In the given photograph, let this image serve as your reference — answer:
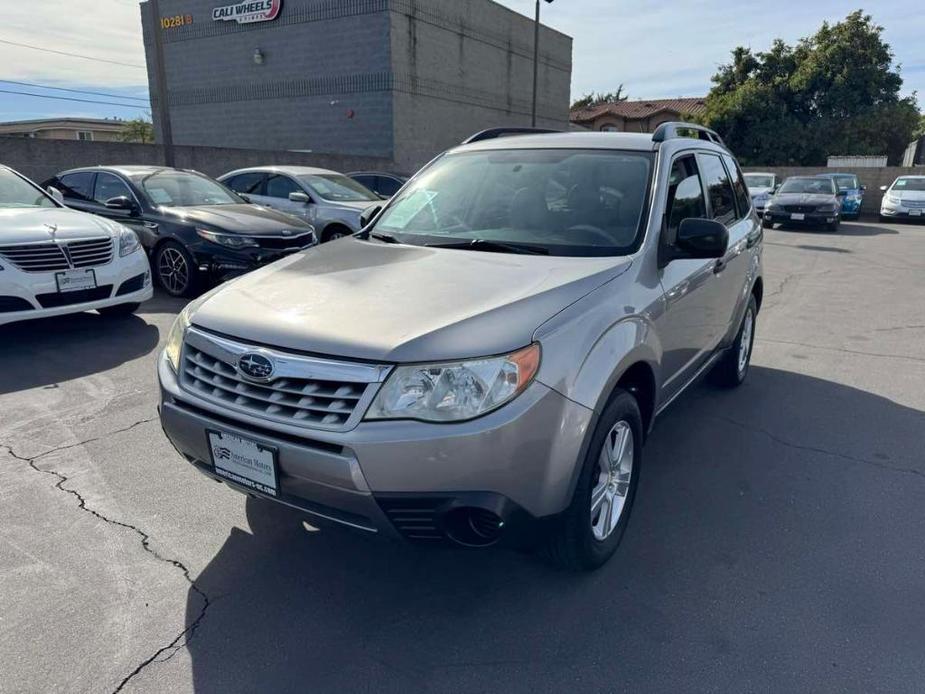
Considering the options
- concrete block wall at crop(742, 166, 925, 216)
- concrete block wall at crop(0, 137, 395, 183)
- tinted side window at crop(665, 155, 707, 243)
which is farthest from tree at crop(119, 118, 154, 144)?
tinted side window at crop(665, 155, 707, 243)

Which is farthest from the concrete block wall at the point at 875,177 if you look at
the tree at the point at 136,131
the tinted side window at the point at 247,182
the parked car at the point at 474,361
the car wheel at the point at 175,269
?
the tree at the point at 136,131

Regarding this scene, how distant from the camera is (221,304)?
273cm

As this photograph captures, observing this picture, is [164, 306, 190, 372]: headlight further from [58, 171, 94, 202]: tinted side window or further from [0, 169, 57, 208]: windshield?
[58, 171, 94, 202]: tinted side window

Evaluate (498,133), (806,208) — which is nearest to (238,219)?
(498,133)

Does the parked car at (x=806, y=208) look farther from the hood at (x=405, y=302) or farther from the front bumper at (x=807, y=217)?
the hood at (x=405, y=302)

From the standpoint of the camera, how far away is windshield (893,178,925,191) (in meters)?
20.8

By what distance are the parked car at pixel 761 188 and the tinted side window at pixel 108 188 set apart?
15.9 meters

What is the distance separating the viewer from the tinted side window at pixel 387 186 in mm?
14812

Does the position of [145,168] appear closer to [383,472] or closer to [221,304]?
[221,304]

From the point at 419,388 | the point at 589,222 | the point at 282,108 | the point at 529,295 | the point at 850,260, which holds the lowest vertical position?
the point at 850,260

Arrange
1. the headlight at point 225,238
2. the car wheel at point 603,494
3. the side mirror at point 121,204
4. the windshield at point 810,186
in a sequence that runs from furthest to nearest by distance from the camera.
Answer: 1. the windshield at point 810,186
2. the side mirror at point 121,204
3. the headlight at point 225,238
4. the car wheel at point 603,494

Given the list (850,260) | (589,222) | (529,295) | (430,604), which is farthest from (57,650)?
(850,260)

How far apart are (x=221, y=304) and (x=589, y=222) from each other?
175 centimetres

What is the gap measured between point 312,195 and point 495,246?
7.71m
